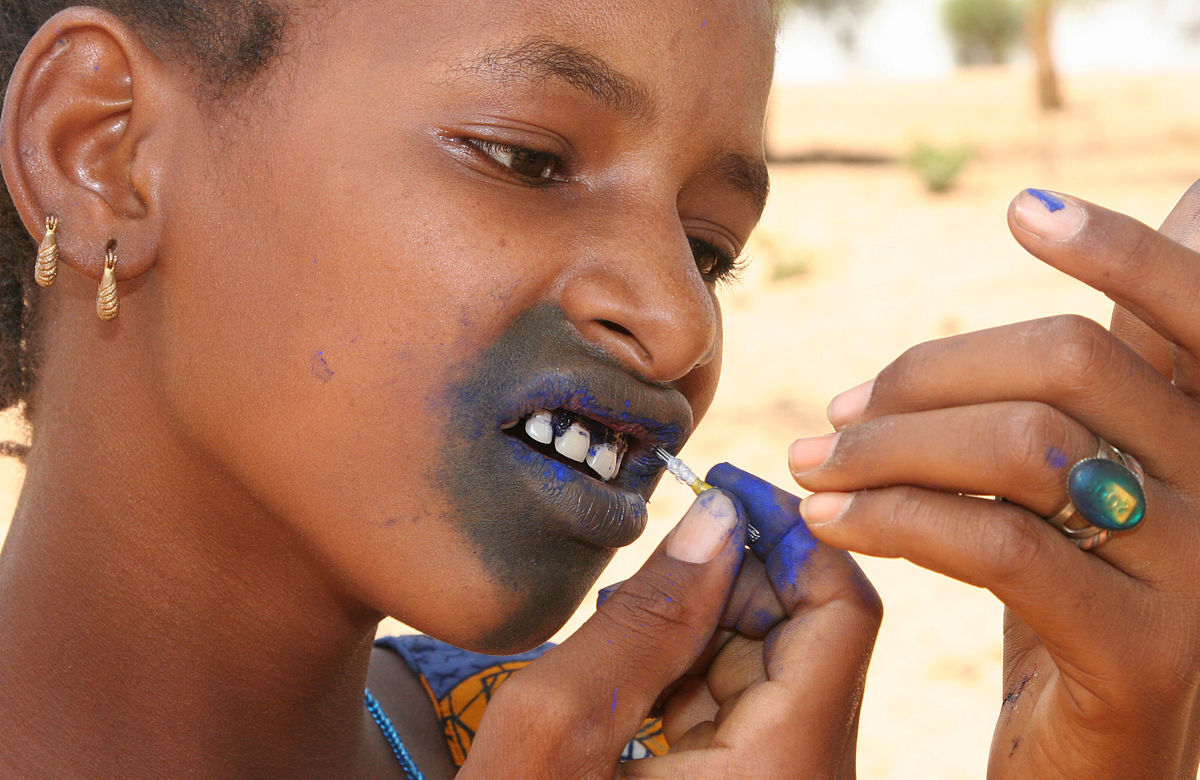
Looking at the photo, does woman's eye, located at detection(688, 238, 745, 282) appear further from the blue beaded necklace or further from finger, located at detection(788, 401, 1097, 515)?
the blue beaded necklace

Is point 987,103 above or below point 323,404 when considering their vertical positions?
above

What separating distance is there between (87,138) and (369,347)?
0.55m

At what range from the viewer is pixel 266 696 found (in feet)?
6.12

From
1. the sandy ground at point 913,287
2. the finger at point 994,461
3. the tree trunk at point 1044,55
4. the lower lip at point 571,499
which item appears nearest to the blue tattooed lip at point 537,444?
the lower lip at point 571,499

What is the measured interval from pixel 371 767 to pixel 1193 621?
4.69 ft

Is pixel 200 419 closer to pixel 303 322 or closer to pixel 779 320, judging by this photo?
pixel 303 322

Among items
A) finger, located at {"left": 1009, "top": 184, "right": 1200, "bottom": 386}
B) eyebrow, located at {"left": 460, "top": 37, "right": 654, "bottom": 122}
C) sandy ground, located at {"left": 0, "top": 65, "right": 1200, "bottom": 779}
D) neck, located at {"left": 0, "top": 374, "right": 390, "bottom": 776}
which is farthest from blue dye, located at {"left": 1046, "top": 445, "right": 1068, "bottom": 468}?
sandy ground, located at {"left": 0, "top": 65, "right": 1200, "bottom": 779}

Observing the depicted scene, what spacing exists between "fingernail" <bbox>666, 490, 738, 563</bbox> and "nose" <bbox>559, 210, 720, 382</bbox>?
195 mm

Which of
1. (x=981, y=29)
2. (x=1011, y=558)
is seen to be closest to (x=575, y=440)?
(x=1011, y=558)

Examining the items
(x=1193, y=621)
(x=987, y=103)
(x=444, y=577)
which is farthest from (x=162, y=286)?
(x=987, y=103)

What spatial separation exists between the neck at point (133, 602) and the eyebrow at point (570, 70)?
0.73m

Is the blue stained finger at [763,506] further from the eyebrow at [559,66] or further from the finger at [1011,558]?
the eyebrow at [559,66]

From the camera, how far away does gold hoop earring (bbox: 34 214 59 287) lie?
1598mm

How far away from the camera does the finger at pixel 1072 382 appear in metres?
1.29
